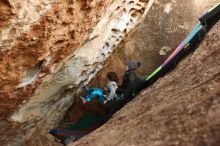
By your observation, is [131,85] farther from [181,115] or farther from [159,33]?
[159,33]

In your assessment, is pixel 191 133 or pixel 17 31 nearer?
pixel 191 133

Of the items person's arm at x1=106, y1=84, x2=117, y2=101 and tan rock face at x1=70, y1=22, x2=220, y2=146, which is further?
person's arm at x1=106, y1=84, x2=117, y2=101

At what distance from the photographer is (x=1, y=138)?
22.1 ft

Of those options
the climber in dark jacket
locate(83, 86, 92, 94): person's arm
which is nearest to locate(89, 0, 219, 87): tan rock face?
locate(83, 86, 92, 94): person's arm

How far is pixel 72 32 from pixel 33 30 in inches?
35.9

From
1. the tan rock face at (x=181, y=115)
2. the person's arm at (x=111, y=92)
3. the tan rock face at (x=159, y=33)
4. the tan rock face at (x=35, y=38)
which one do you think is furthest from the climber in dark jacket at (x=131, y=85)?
the tan rock face at (x=159, y=33)

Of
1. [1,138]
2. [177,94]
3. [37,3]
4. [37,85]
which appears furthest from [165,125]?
[1,138]

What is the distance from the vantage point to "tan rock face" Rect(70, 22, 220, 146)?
10.2ft

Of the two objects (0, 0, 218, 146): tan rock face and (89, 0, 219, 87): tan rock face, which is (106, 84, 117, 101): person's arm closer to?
(0, 0, 218, 146): tan rock face

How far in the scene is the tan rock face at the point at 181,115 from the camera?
3121mm

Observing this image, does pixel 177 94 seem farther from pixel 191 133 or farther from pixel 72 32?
pixel 72 32

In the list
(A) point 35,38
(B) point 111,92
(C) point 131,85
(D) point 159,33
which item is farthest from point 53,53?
(D) point 159,33

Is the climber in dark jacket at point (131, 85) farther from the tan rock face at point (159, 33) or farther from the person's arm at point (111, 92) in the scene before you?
the tan rock face at point (159, 33)

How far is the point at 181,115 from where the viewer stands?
3.55m
